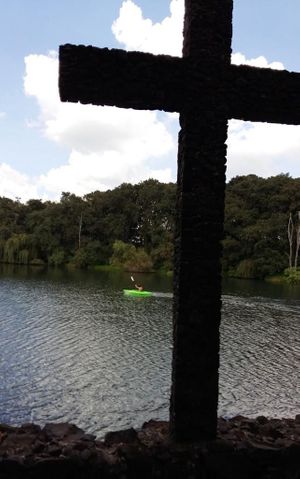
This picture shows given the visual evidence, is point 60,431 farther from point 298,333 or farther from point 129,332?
point 298,333

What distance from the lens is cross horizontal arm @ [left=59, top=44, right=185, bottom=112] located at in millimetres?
4297

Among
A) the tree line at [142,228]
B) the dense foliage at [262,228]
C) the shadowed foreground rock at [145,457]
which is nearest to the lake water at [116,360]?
the shadowed foreground rock at [145,457]

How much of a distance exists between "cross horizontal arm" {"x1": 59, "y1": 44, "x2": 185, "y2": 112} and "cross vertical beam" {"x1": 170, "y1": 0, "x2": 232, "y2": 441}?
0.62 feet

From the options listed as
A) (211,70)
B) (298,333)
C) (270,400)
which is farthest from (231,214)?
(211,70)

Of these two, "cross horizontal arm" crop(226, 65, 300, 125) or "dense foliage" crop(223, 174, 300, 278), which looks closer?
"cross horizontal arm" crop(226, 65, 300, 125)

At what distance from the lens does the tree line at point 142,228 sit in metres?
52.7

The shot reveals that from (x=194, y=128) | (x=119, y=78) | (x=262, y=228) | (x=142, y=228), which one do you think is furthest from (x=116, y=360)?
(x=142, y=228)

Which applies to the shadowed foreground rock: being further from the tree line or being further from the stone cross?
the tree line

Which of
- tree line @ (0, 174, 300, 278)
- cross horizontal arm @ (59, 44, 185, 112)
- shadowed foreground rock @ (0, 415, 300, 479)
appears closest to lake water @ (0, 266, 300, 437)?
shadowed foreground rock @ (0, 415, 300, 479)

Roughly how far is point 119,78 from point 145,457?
3.18 metres

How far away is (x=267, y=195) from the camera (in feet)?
182

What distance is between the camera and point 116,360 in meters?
16.8

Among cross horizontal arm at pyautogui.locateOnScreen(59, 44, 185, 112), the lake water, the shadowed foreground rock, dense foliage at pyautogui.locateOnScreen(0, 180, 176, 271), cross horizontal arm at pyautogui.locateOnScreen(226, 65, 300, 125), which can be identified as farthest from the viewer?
dense foliage at pyautogui.locateOnScreen(0, 180, 176, 271)

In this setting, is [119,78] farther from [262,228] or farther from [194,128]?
[262,228]
